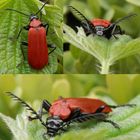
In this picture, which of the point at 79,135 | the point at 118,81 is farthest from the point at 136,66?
the point at 79,135

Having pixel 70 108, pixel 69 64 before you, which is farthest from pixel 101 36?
pixel 70 108

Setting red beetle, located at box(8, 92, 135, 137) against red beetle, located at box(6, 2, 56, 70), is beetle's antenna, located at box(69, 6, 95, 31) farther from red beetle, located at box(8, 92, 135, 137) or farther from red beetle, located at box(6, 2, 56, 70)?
red beetle, located at box(8, 92, 135, 137)

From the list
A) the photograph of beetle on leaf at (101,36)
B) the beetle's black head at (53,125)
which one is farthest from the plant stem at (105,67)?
the beetle's black head at (53,125)

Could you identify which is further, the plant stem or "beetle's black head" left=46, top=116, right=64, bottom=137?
the plant stem

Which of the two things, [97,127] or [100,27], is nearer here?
[97,127]

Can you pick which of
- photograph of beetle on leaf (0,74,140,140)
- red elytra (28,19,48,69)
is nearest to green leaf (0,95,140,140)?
photograph of beetle on leaf (0,74,140,140)

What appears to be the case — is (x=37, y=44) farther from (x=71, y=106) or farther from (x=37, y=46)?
(x=71, y=106)

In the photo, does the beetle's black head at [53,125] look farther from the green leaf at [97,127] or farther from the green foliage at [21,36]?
the green foliage at [21,36]
